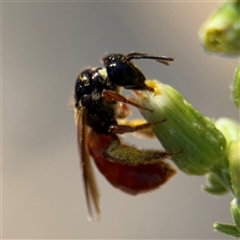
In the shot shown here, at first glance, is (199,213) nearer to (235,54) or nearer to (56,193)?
(56,193)

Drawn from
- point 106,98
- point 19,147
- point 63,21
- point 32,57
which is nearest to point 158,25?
point 63,21

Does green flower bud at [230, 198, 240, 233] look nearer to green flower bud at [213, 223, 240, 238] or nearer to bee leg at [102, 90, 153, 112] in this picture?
green flower bud at [213, 223, 240, 238]

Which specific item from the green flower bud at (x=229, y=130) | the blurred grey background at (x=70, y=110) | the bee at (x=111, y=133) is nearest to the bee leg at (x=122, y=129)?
the bee at (x=111, y=133)

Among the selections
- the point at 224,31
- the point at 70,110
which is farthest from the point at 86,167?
the point at 70,110

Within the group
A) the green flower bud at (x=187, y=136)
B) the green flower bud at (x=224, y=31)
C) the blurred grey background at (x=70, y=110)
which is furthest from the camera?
the blurred grey background at (x=70, y=110)

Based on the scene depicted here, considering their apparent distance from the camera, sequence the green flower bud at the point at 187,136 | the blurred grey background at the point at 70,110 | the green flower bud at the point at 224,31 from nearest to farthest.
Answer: the green flower bud at the point at 224,31 < the green flower bud at the point at 187,136 < the blurred grey background at the point at 70,110

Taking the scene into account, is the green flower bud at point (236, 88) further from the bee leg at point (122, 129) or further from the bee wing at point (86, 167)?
the bee wing at point (86, 167)

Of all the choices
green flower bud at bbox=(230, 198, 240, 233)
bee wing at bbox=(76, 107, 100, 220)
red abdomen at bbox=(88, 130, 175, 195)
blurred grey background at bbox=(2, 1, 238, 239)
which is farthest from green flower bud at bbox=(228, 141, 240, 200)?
blurred grey background at bbox=(2, 1, 238, 239)
